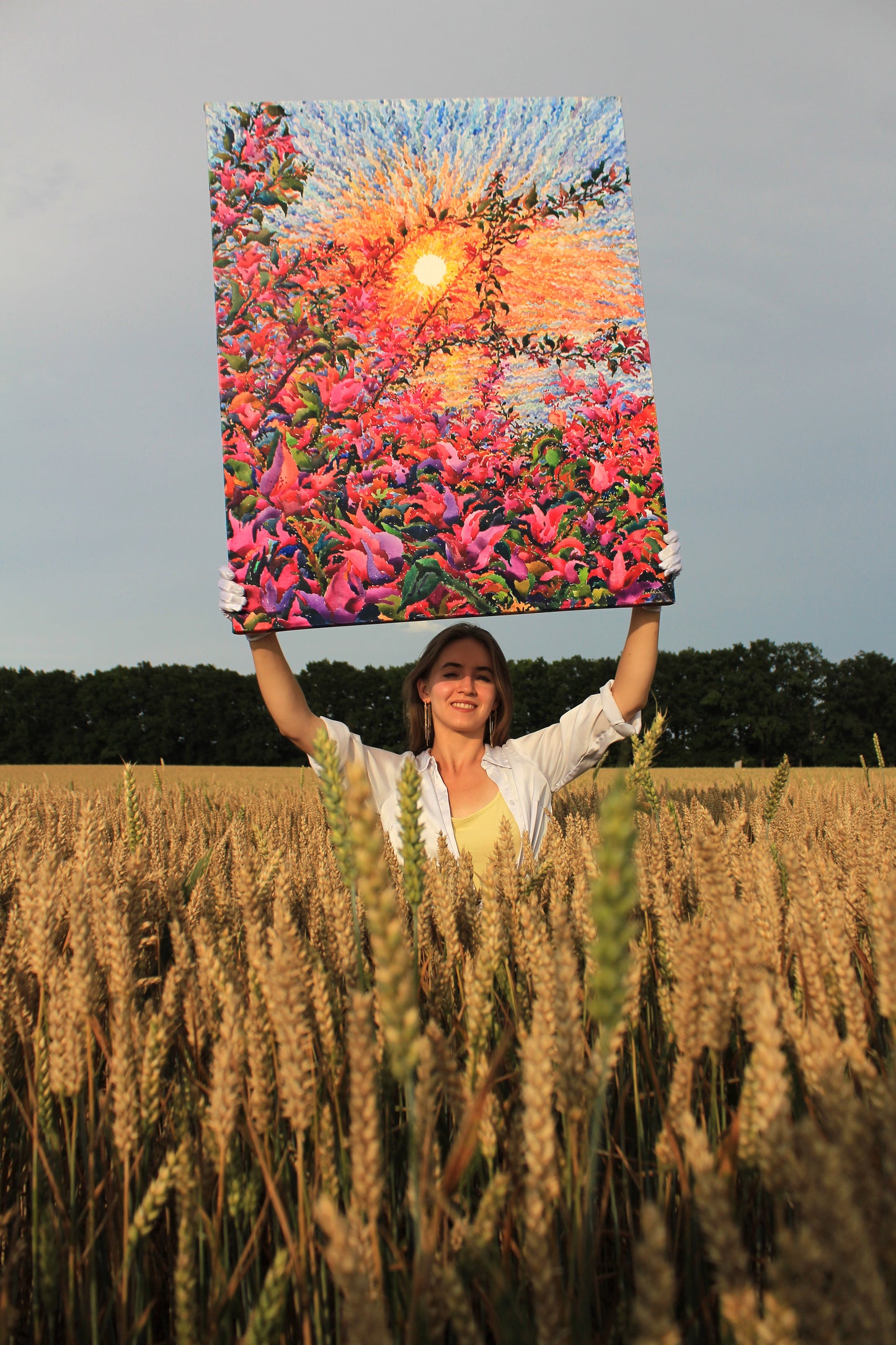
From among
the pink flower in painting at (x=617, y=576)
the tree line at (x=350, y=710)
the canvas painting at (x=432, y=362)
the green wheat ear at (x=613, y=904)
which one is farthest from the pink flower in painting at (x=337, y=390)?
the tree line at (x=350, y=710)

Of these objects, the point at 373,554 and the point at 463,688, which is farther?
the point at 463,688


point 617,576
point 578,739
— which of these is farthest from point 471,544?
point 578,739

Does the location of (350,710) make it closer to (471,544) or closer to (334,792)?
(471,544)

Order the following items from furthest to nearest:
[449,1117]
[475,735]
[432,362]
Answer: [475,735] → [432,362] → [449,1117]

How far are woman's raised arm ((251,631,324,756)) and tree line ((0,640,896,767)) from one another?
20.9 meters

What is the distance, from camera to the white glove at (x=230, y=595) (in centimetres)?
224

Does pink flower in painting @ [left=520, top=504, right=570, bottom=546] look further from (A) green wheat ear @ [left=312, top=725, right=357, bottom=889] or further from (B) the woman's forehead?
(A) green wheat ear @ [left=312, top=725, right=357, bottom=889]

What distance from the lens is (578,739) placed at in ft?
11.5

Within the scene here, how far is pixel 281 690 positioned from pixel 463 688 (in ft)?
2.68

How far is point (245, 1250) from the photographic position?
794mm

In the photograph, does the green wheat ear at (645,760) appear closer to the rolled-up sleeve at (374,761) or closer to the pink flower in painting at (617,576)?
the pink flower in painting at (617,576)

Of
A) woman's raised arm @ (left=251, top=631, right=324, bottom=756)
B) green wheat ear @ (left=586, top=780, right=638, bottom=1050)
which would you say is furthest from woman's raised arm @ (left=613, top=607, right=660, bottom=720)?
green wheat ear @ (left=586, top=780, right=638, bottom=1050)

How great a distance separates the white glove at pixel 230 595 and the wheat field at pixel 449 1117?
2.84 ft

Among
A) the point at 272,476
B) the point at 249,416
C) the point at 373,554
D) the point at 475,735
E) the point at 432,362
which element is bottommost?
the point at 475,735
